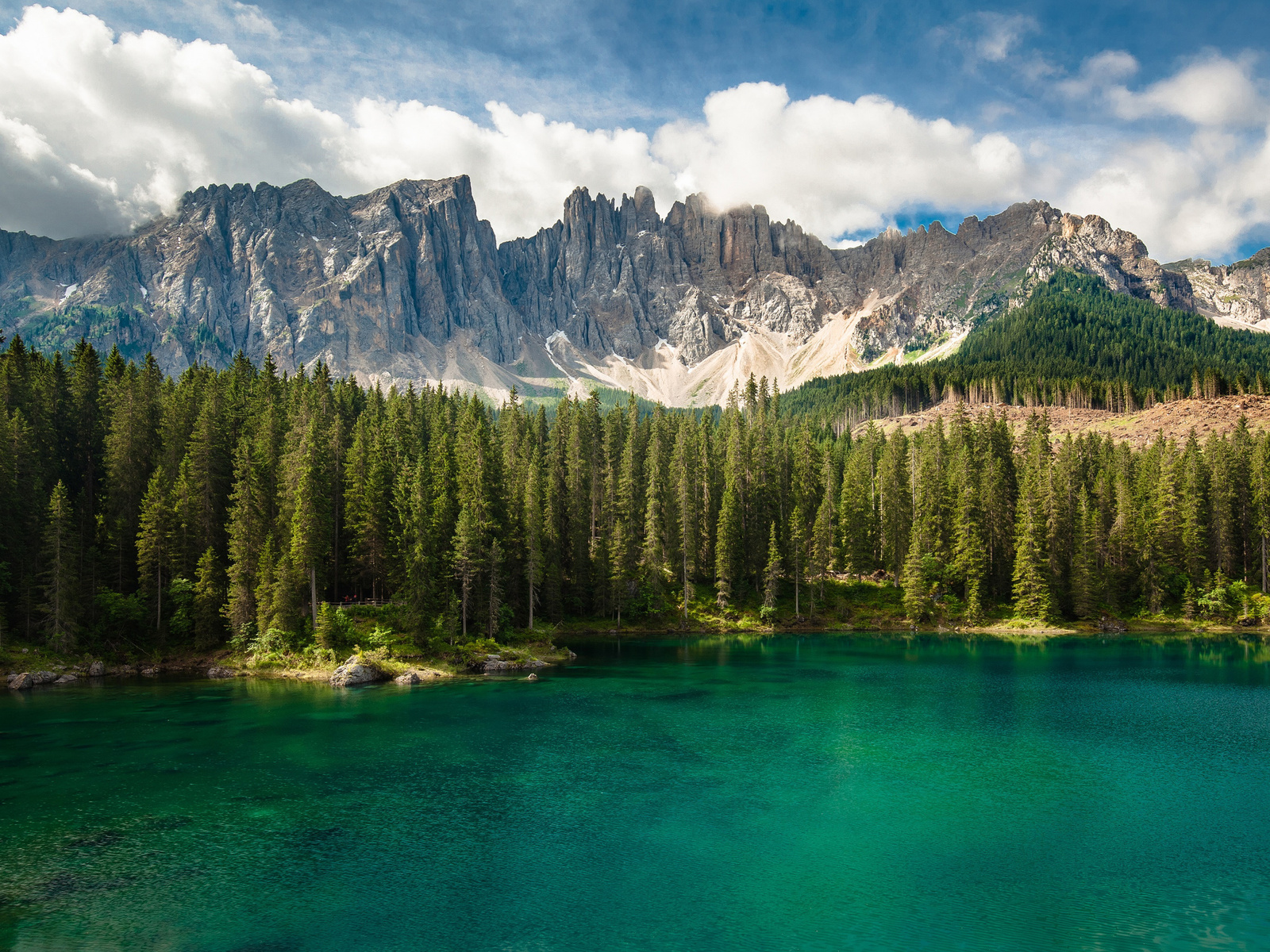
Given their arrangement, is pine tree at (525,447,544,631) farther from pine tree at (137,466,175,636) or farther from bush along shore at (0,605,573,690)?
pine tree at (137,466,175,636)

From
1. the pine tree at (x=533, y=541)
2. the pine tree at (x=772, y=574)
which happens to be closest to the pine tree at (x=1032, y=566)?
the pine tree at (x=772, y=574)

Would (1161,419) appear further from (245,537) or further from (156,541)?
(156,541)

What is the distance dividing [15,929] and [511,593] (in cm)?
5651

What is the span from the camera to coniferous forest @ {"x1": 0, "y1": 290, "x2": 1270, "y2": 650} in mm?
65250

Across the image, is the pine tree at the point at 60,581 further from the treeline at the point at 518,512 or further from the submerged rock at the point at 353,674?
the submerged rock at the point at 353,674

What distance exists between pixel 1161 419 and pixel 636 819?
158469mm

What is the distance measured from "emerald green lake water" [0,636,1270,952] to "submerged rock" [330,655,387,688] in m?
1.77

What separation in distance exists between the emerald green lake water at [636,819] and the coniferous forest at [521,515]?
12.3 metres

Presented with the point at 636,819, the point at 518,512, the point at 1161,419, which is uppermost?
the point at 1161,419

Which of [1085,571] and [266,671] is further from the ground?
[1085,571]

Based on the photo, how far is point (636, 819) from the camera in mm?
32094

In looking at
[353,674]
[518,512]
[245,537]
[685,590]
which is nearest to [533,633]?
[518,512]

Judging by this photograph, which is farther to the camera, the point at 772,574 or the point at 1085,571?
the point at 1085,571

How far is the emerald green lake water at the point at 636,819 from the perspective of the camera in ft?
76.8
